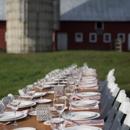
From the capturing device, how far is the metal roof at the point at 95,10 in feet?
132

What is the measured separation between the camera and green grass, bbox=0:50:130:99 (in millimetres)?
18000

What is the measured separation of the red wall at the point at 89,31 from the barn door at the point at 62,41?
356 millimetres

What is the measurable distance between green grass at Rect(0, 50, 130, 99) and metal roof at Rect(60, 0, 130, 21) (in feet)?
45.5

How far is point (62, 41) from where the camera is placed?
3969cm

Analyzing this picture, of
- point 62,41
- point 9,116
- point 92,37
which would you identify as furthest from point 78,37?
point 9,116

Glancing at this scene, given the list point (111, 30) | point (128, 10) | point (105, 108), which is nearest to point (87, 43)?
point (111, 30)

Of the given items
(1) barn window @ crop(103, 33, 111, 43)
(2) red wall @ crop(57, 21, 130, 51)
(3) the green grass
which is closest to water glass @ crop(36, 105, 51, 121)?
(3) the green grass

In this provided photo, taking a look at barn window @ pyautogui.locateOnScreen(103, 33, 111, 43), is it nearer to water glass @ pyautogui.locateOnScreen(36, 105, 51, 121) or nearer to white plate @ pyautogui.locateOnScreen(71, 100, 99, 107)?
white plate @ pyautogui.locateOnScreen(71, 100, 99, 107)

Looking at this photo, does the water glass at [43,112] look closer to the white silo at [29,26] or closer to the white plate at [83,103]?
the white plate at [83,103]

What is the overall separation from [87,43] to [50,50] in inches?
396

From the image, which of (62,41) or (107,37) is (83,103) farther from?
(107,37)

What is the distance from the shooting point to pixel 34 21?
29.8 meters

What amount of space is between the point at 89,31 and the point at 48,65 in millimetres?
18173

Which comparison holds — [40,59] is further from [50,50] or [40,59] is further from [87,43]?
[87,43]
